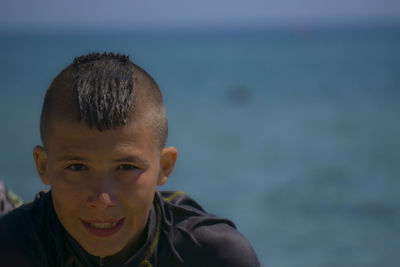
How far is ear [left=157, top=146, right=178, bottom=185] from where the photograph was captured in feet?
7.21

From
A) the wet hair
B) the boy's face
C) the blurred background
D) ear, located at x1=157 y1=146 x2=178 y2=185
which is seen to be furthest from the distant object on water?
the boy's face

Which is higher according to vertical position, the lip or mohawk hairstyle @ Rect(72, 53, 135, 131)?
mohawk hairstyle @ Rect(72, 53, 135, 131)

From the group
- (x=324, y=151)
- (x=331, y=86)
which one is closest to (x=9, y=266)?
(x=324, y=151)

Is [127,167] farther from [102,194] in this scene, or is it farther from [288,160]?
[288,160]

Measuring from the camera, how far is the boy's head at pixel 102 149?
6.24 ft

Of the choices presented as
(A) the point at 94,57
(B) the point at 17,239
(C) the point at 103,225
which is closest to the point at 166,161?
(C) the point at 103,225

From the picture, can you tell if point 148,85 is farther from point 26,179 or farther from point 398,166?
point 398,166

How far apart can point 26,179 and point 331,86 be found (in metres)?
19.7

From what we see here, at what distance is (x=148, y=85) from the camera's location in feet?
6.86

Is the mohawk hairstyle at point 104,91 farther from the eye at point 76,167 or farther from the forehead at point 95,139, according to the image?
the eye at point 76,167

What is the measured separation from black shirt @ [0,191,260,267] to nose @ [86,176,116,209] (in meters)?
0.28

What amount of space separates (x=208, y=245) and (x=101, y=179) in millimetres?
538

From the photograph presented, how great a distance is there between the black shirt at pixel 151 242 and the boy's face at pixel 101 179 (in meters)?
0.12

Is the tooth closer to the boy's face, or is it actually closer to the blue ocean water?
the boy's face
